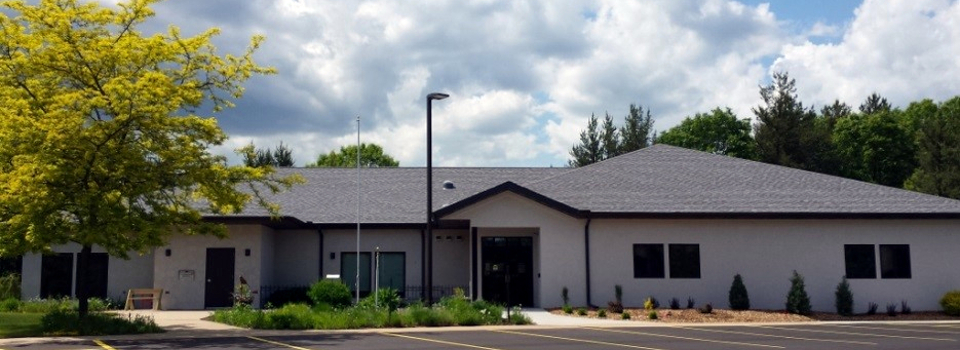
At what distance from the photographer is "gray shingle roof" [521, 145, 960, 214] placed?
29.2m

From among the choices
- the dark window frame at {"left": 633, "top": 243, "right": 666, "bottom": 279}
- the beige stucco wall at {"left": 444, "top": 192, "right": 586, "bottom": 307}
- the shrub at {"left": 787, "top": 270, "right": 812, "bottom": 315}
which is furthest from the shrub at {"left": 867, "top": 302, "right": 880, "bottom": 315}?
the beige stucco wall at {"left": 444, "top": 192, "right": 586, "bottom": 307}

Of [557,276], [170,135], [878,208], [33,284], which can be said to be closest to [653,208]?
[557,276]

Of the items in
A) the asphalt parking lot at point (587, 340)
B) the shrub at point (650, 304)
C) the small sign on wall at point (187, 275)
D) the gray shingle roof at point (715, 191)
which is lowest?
the asphalt parking lot at point (587, 340)

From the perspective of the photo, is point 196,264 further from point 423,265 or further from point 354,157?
point 354,157

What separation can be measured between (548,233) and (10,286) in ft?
58.9

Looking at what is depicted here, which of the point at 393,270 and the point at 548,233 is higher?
the point at 548,233

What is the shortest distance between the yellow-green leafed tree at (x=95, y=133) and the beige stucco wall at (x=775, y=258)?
42.1ft

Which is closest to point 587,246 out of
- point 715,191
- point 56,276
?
point 715,191

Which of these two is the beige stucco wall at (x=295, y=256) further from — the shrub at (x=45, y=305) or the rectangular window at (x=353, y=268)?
the shrub at (x=45, y=305)

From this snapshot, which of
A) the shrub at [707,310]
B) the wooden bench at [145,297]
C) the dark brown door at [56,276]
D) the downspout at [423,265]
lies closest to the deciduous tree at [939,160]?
the shrub at [707,310]

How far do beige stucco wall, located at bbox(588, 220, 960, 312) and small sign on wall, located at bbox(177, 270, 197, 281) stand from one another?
43.1 feet

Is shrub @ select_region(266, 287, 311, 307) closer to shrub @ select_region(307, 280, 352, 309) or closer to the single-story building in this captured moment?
the single-story building

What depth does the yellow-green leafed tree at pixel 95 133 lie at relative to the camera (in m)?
20.0

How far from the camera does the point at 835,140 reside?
223ft
